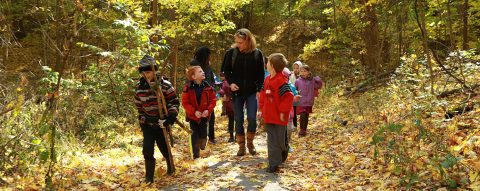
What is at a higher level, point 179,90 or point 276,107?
point 179,90

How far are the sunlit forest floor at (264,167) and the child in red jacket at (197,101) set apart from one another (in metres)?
0.50

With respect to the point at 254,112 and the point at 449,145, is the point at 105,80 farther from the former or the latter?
the point at 449,145

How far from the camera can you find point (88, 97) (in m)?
9.00

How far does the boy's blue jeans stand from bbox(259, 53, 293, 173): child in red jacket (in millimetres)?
624

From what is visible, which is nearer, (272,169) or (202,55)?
(272,169)

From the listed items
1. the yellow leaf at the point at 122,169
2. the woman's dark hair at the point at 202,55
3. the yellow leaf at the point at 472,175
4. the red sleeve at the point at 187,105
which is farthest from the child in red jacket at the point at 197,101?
the yellow leaf at the point at 472,175

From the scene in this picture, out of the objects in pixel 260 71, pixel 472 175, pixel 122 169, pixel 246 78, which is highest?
pixel 260 71

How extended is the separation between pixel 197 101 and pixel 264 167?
165 cm

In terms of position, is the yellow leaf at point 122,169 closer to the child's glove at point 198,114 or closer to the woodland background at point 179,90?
the woodland background at point 179,90

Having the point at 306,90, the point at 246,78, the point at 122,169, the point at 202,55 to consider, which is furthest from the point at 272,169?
the point at 306,90

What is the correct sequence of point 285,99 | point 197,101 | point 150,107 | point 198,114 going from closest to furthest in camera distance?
point 150,107 → point 285,99 → point 198,114 → point 197,101

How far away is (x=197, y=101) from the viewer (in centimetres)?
679

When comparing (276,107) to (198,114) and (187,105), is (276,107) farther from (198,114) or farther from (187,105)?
(187,105)

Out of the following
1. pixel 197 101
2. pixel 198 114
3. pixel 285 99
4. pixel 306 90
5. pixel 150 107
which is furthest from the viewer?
pixel 306 90
